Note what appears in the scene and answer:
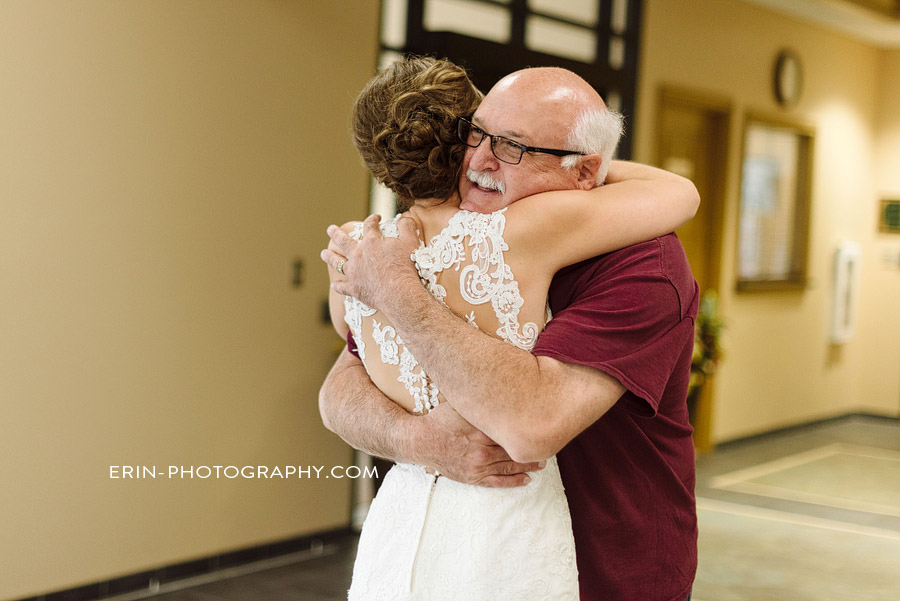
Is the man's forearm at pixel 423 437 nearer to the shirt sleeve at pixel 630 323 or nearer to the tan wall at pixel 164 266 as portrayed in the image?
the shirt sleeve at pixel 630 323

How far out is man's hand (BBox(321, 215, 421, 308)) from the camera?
1.31 meters

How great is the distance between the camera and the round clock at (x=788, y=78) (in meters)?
7.21

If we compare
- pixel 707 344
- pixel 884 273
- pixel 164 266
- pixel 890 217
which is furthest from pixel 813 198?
pixel 164 266

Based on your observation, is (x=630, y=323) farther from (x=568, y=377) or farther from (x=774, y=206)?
(x=774, y=206)

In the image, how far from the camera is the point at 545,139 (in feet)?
4.30

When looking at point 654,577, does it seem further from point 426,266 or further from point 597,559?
point 426,266

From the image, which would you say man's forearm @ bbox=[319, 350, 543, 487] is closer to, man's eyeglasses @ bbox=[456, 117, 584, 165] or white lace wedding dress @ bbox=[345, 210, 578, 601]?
white lace wedding dress @ bbox=[345, 210, 578, 601]

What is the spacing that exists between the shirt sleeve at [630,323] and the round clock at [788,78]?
641 centimetres

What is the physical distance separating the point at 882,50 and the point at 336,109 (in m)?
6.27

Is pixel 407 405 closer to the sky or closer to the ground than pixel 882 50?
closer to the ground

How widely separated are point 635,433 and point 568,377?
253mm

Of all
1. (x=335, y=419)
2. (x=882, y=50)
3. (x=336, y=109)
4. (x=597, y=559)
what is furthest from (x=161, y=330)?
(x=882, y=50)

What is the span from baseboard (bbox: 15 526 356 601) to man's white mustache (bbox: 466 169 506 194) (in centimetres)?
278

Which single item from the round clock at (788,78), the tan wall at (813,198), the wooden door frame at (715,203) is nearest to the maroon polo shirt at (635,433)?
the tan wall at (813,198)
